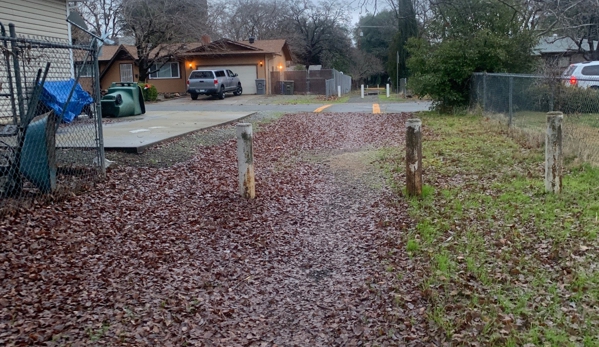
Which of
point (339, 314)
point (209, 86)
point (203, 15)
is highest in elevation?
point (203, 15)

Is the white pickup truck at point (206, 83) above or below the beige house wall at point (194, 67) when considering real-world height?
below

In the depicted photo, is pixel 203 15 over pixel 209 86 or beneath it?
over

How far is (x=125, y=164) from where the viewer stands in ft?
30.9

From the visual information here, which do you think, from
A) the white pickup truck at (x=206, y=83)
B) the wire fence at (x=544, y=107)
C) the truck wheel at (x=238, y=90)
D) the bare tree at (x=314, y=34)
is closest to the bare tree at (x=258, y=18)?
the bare tree at (x=314, y=34)

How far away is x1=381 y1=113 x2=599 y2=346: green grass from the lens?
13.5 feet

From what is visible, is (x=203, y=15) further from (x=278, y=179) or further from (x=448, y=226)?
(x=448, y=226)

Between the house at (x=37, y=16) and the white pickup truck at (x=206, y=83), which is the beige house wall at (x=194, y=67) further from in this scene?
the house at (x=37, y=16)

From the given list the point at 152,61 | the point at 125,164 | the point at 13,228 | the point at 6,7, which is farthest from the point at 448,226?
the point at 152,61

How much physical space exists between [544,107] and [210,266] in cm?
1090

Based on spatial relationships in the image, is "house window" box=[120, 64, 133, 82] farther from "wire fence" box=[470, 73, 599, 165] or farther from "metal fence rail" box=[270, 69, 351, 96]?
"wire fence" box=[470, 73, 599, 165]

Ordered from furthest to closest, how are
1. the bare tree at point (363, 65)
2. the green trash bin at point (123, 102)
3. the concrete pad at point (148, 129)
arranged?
the bare tree at point (363, 65), the green trash bin at point (123, 102), the concrete pad at point (148, 129)

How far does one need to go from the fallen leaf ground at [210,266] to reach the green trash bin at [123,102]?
877cm

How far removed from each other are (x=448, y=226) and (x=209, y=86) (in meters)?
26.9

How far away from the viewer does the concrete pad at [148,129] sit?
10.6 m
